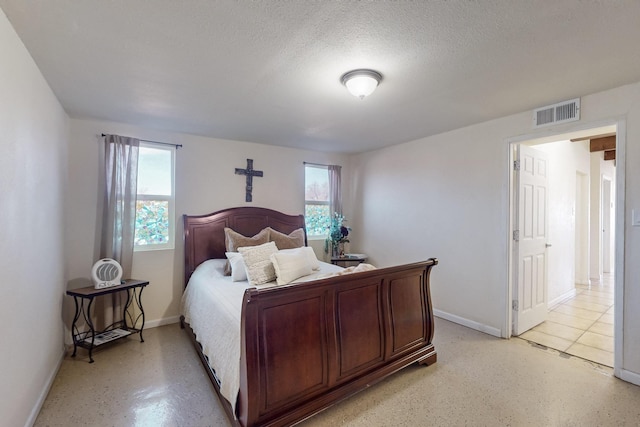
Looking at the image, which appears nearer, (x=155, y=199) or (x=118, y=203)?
(x=118, y=203)

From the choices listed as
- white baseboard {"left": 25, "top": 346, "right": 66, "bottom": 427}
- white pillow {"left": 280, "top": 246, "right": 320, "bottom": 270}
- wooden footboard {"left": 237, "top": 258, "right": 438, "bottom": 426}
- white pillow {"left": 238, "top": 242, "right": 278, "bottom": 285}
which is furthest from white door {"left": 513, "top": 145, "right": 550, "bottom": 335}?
white baseboard {"left": 25, "top": 346, "right": 66, "bottom": 427}

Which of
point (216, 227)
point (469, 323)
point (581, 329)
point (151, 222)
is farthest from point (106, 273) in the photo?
point (581, 329)

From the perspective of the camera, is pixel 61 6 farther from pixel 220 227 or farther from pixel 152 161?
pixel 220 227

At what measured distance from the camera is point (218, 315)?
216 cm

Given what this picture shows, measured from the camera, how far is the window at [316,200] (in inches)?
184

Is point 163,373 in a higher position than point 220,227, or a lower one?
lower

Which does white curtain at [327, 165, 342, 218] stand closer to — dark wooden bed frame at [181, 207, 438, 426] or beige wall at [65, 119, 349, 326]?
beige wall at [65, 119, 349, 326]

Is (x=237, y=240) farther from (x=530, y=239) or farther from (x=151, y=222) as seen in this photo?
(x=530, y=239)

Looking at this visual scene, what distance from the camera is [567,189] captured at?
14.4 ft

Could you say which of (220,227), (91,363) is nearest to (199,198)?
(220,227)

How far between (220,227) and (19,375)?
2252 millimetres

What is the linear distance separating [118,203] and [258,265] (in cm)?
172

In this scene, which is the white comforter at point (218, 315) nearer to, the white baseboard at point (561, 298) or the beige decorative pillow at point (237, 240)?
the beige decorative pillow at point (237, 240)

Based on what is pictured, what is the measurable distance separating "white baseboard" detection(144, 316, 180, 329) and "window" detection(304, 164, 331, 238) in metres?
2.17
